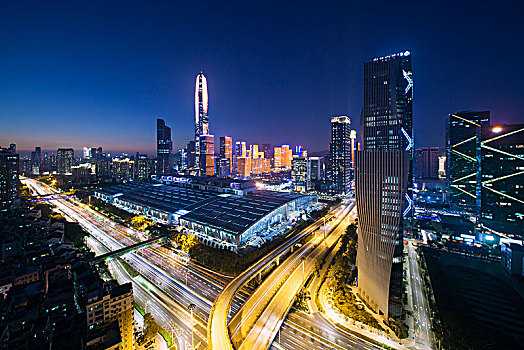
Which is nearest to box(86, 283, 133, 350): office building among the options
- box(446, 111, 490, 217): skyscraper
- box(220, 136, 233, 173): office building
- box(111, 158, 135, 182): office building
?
box(446, 111, 490, 217): skyscraper

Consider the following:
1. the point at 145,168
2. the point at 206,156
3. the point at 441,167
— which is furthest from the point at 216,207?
the point at 441,167

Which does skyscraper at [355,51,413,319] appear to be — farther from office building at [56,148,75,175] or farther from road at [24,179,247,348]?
office building at [56,148,75,175]

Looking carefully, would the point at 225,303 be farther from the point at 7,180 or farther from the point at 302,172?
the point at 302,172

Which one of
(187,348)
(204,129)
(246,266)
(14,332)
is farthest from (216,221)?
(204,129)

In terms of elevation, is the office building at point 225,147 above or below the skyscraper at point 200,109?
below

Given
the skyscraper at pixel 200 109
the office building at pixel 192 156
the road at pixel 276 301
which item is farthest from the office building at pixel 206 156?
the road at pixel 276 301

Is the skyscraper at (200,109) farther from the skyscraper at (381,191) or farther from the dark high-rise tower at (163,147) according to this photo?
the skyscraper at (381,191)

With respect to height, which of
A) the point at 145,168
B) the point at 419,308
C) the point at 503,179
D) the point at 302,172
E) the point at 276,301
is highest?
the point at 145,168
